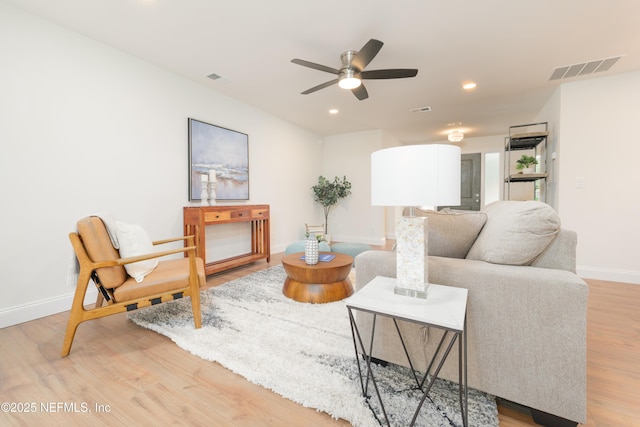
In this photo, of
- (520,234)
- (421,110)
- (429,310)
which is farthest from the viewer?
(421,110)

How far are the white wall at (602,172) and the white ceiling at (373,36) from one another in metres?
0.31

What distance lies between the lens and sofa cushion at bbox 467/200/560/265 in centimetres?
114

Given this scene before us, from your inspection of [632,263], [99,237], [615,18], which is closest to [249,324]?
[99,237]

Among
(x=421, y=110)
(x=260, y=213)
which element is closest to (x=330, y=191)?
(x=260, y=213)

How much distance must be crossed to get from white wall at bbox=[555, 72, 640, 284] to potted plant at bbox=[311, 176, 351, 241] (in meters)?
3.57

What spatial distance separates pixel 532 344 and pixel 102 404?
6.37ft

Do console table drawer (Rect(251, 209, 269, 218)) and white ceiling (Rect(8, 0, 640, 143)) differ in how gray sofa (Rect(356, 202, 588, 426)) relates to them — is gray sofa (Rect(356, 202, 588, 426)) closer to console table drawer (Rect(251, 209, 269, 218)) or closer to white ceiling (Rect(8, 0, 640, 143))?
white ceiling (Rect(8, 0, 640, 143))

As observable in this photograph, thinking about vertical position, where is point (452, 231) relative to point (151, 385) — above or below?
above

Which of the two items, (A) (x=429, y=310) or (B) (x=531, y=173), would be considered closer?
(A) (x=429, y=310)

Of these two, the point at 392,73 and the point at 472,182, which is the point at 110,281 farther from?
the point at 472,182

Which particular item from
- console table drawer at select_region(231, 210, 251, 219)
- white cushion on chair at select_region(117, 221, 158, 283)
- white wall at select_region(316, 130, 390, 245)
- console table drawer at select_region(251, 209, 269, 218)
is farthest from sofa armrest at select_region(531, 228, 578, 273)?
white wall at select_region(316, 130, 390, 245)

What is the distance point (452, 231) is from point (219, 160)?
3.20m

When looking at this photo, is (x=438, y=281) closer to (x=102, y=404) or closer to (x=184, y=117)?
(x=102, y=404)

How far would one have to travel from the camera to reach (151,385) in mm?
1366
